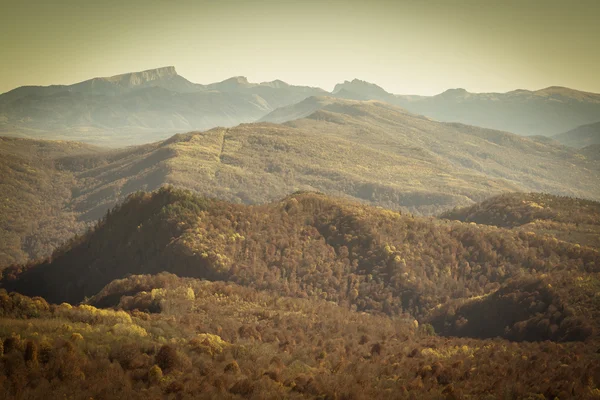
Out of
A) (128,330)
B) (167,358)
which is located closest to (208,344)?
(167,358)

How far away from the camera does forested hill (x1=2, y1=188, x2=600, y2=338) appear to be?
129375mm

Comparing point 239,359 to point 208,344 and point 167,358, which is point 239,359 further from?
point 167,358

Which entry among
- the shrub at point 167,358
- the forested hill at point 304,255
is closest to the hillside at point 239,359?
the shrub at point 167,358

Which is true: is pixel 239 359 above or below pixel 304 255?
above

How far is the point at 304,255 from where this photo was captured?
143 meters

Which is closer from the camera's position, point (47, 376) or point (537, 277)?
point (47, 376)

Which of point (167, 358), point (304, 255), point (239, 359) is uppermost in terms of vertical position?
point (167, 358)

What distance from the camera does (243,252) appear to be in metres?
136

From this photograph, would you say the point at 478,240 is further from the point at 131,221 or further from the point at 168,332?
the point at 168,332

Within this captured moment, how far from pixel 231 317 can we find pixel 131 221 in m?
74.7

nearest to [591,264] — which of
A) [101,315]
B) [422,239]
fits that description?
→ [422,239]

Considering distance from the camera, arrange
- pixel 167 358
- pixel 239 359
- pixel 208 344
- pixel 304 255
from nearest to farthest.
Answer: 1. pixel 167 358
2. pixel 239 359
3. pixel 208 344
4. pixel 304 255

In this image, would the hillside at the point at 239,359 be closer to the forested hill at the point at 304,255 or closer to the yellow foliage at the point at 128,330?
the yellow foliage at the point at 128,330

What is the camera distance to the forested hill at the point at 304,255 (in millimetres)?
129375
